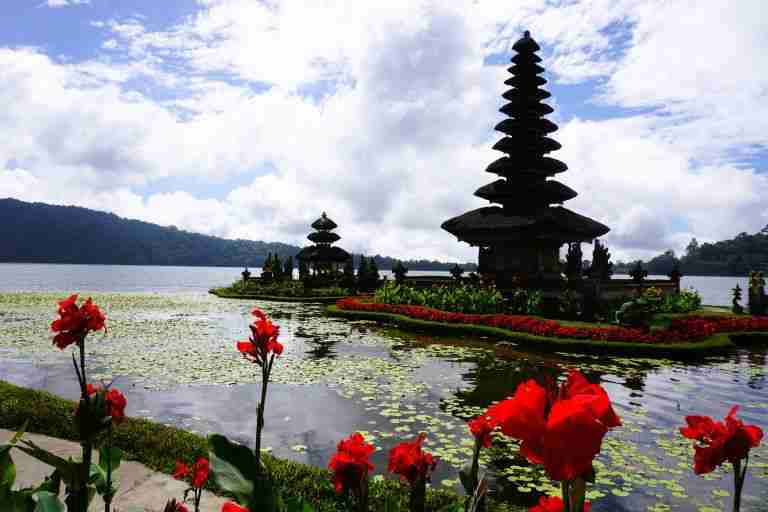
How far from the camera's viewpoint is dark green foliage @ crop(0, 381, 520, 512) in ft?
16.2

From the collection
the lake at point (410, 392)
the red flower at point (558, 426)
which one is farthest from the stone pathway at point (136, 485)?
the red flower at point (558, 426)

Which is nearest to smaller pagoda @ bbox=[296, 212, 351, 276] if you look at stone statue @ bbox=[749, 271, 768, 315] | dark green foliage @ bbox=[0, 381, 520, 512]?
stone statue @ bbox=[749, 271, 768, 315]

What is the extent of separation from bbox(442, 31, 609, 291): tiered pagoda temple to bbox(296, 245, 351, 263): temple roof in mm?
15411

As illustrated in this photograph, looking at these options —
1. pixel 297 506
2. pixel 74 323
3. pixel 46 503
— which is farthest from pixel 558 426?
pixel 74 323

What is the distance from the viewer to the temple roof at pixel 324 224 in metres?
48.4

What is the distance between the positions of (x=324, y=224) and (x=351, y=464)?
47166 millimetres

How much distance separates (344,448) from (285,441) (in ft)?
19.4

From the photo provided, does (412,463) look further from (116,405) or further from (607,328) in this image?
(607,328)

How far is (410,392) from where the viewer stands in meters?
9.91

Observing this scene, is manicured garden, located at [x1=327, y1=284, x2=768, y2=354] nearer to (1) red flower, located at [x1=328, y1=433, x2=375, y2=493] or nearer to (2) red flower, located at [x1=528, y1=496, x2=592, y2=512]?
(1) red flower, located at [x1=328, y1=433, x2=375, y2=493]

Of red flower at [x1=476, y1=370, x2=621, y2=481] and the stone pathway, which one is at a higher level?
red flower at [x1=476, y1=370, x2=621, y2=481]

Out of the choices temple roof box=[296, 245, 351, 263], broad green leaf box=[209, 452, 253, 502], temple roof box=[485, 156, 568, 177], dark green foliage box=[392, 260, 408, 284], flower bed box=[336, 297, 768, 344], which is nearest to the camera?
broad green leaf box=[209, 452, 253, 502]

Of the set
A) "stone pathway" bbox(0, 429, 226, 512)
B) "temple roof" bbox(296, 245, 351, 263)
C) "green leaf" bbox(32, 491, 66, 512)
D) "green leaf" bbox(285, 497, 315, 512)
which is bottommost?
"stone pathway" bbox(0, 429, 226, 512)

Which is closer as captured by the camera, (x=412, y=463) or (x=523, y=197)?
(x=412, y=463)
